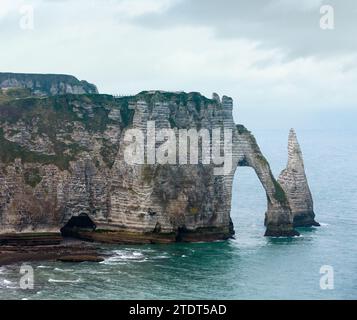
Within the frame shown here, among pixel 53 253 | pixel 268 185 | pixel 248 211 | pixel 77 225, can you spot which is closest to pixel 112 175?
pixel 77 225

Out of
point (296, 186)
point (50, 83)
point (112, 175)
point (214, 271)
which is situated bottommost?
point (214, 271)

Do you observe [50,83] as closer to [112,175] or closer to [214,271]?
[112,175]

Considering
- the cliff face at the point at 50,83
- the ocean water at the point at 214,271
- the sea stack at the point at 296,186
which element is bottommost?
the ocean water at the point at 214,271

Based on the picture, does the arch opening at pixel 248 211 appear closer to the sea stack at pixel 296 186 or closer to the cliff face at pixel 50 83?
the sea stack at pixel 296 186

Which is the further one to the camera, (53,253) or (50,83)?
(50,83)

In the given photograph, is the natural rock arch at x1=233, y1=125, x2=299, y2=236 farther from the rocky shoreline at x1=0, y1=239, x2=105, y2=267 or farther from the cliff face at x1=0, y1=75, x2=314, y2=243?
the rocky shoreline at x1=0, y1=239, x2=105, y2=267

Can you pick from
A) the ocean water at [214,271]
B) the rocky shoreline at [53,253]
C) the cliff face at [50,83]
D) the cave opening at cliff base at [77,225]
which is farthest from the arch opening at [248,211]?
the cliff face at [50,83]
